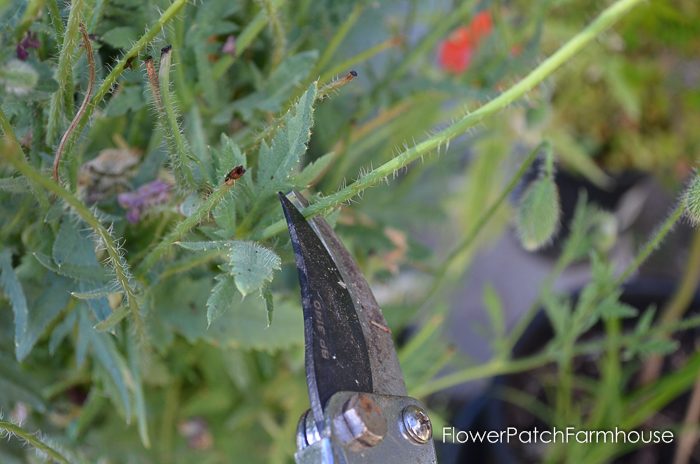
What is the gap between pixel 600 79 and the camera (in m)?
1.04

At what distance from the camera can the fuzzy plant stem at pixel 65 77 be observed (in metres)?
0.27

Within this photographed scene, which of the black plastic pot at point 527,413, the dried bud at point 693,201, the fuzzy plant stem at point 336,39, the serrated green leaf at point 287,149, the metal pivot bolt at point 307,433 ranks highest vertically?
the fuzzy plant stem at point 336,39

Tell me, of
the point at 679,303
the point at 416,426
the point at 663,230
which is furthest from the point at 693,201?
the point at 679,303

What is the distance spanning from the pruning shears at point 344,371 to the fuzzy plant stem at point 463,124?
15mm

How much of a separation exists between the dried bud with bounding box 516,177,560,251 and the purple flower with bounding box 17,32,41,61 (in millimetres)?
239

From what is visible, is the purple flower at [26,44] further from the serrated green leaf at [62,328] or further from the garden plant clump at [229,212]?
the serrated green leaf at [62,328]

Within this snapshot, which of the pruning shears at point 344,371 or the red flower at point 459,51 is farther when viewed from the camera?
the red flower at point 459,51

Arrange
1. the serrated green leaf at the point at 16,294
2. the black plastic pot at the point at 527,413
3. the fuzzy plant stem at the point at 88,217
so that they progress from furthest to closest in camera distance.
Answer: the black plastic pot at the point at 527,413 → the serrated green leaf at the point at 16,294 → the fuzzy plant stem at the point at 88,217

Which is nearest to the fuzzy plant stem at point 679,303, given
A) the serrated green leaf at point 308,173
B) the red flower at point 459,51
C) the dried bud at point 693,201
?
the red flower at point 459,51

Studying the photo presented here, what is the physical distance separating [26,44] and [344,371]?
0.19 m

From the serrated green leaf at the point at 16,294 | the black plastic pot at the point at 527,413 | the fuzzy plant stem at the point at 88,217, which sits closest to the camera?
the fuzzy plant stem at the point at 88,217

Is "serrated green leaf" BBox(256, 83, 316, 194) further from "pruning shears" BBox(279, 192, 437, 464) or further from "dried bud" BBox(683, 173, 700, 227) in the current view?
"dried bud" BBox(683, 173, 700, 227)

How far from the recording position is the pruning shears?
26cm

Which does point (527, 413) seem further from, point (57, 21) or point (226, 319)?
point (57, 21)
